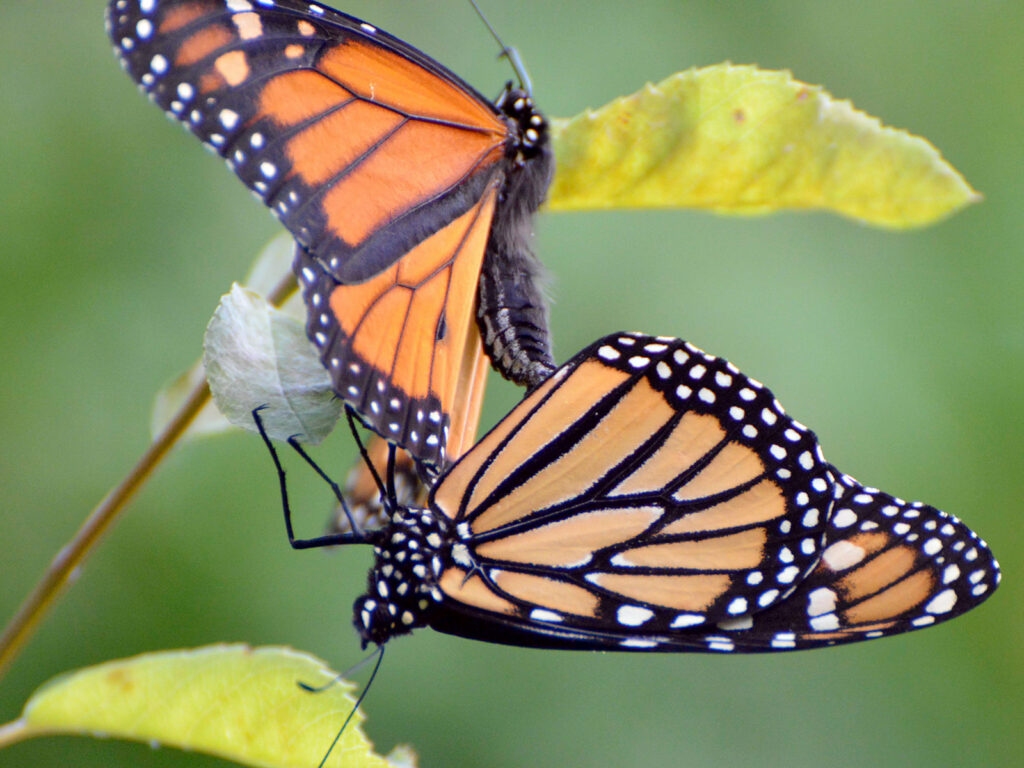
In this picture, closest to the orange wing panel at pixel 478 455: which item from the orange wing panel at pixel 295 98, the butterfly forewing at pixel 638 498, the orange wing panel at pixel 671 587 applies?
the butterfly forewing at pixel 638 498

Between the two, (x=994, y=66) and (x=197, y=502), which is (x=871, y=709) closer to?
(x=197, y=502)

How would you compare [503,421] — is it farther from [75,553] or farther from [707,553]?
[75,553]

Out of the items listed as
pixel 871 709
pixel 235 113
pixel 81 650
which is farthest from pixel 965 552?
pixel 81 650

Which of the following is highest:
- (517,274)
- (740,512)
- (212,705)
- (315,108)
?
(315,108)

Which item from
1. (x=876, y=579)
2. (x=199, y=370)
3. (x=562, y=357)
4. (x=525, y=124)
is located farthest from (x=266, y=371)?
(x=562, y=357)

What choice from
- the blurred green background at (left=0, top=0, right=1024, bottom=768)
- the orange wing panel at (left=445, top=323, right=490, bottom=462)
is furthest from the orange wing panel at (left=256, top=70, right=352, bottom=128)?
the blurred green background at (left=0, top=0, right=1024, bottom=768)

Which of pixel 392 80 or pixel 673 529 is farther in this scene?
pixel 673 529

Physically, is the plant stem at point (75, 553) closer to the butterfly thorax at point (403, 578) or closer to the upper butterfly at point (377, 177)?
the upper butterfly at point (377, 177)

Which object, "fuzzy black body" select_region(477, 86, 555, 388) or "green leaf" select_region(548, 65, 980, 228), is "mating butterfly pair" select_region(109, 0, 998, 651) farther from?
"green leaf" select_region(548, 65, 980, 228)
